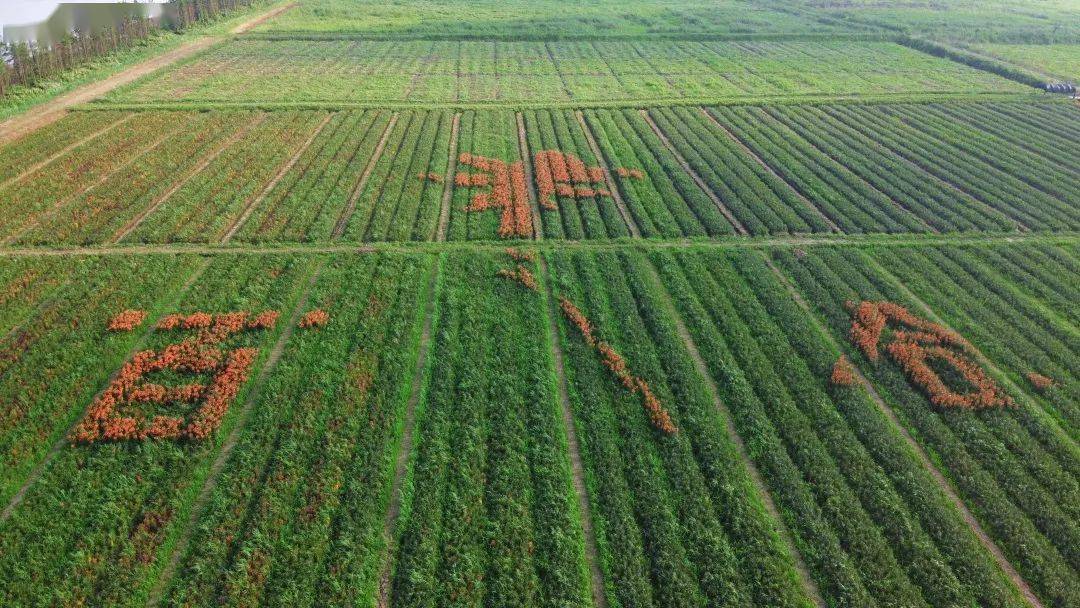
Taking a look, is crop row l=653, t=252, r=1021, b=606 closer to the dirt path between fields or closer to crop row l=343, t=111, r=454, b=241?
crop row l=343, t=111, r=454, b=241

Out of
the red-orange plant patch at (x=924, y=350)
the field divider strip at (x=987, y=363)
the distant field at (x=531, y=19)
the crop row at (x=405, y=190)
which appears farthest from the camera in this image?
the distant field at (x=531, y=19)

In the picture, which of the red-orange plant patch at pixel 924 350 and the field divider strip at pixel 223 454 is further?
the red-orange plant patch at pixel 924 350

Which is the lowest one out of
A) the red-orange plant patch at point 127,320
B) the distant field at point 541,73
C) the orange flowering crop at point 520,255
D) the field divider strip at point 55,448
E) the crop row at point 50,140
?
the field divider strip at point 55,448

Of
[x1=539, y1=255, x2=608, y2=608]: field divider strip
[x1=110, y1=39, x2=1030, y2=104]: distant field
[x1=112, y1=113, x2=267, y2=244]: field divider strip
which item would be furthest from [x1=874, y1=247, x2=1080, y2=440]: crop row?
[x1=112, y1=113, x2=267, y2=244]: field divider strip

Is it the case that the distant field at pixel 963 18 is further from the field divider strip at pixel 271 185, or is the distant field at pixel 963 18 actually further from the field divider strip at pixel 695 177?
the field divider strip at pixel 271 185

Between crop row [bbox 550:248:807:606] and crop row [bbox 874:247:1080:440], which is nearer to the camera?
crop row [bbox 550:248:807:606]

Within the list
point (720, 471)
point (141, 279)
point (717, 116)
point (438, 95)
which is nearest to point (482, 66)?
point (438, 95)

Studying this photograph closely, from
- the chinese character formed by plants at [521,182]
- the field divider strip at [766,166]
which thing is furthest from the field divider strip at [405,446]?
the field divider strip at [766,166]
